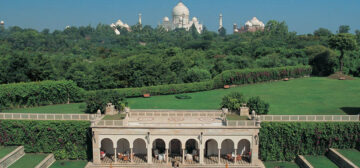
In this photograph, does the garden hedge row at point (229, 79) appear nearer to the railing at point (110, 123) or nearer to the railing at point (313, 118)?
the railing at point (110, 123)

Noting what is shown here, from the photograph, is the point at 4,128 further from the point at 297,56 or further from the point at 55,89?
the point at 297,56

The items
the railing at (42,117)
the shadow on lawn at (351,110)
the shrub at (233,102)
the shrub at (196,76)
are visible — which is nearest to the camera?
the railing at (42,117)

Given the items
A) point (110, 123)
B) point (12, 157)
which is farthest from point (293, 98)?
point (12, 157)

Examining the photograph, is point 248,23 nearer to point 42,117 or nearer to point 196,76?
point 196,76

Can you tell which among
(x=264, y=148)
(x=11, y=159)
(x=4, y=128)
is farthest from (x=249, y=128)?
(x=4, y=128)

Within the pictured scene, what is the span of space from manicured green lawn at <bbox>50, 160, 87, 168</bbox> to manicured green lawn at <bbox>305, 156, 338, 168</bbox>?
19.8 meters

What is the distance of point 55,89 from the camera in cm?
4156

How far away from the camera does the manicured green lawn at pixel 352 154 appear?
1055 inches

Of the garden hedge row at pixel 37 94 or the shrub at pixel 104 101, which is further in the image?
the garden hedge row at pixel 37 94

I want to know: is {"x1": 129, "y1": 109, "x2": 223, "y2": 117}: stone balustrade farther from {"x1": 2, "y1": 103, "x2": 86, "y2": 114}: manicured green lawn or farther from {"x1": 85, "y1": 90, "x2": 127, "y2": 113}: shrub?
{"x1": 2, "y1": 103, "x2": 86, "y2": 114}: manicured green lawn

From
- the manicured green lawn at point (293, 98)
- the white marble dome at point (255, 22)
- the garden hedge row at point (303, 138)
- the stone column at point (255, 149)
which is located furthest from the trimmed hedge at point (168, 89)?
the white marble dome at point (255, 22)

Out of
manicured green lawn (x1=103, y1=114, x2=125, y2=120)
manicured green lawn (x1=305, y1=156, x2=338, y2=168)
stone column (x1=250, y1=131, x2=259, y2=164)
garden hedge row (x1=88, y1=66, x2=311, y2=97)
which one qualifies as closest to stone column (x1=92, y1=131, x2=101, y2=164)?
manicured green lawn (x1=103, y1=114, x2=125, y2=120)

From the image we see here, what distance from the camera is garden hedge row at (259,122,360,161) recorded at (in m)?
29.4

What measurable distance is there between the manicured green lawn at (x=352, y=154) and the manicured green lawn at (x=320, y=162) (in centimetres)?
135
